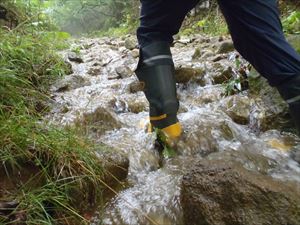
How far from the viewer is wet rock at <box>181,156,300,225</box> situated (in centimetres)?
112

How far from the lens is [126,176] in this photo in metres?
1.69

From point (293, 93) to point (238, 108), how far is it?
1011 millimetres

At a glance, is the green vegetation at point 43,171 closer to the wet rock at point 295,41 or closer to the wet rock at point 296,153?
the wet rock at point 296,153

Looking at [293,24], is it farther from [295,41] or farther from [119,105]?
[119,105]

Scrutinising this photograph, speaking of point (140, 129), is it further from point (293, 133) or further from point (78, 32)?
point (78, 32)

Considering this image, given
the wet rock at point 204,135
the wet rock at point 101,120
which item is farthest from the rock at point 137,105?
the wet rock at point 204,135

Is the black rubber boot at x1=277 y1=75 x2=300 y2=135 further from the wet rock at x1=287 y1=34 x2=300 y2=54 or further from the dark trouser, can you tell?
the wet rock at x1=287 y1=34 x2=300 y2=54

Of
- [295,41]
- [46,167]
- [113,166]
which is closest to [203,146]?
[113,166]

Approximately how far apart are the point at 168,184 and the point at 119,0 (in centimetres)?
1281

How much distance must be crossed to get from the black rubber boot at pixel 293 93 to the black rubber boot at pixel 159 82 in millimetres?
561

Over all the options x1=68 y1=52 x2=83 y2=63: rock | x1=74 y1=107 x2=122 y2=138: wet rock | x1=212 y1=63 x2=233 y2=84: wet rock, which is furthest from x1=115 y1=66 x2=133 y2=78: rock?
x1=74 y1=107 x2=122 y2=138: wet rock

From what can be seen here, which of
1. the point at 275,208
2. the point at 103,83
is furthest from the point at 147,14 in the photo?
the point at 103,83

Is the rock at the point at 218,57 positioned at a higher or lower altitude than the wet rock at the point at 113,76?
lower

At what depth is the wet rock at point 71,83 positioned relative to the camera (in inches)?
125
